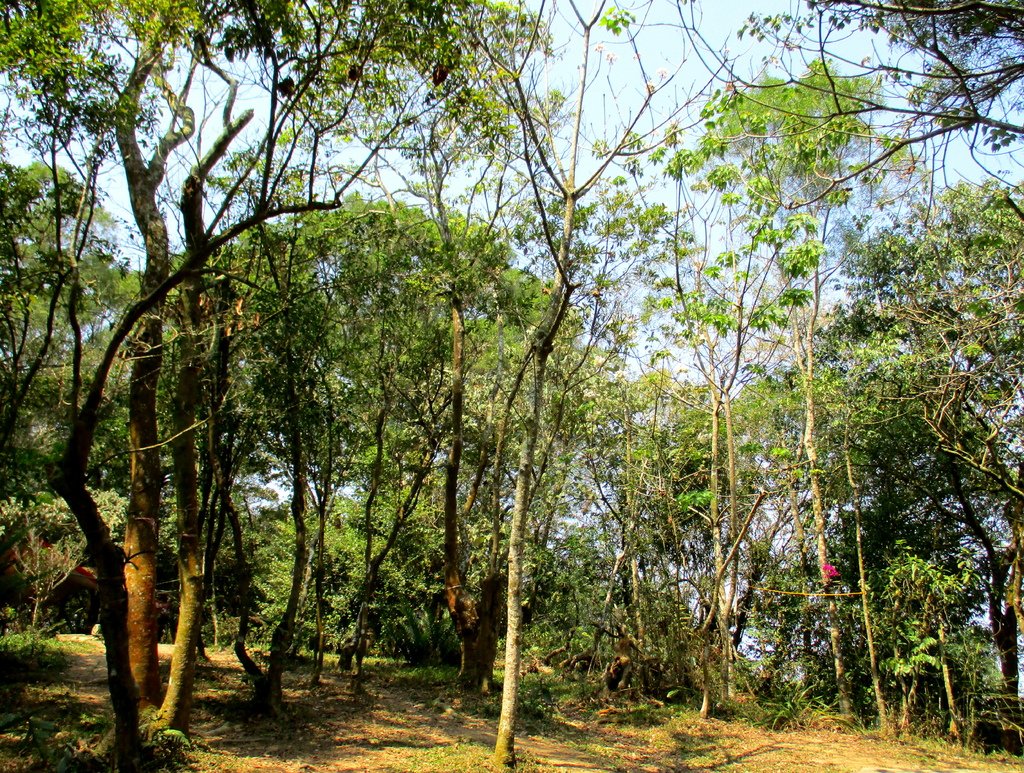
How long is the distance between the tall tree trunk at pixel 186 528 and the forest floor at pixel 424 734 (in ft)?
1.40

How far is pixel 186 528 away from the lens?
19.8ft

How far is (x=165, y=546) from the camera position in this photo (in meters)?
13.4

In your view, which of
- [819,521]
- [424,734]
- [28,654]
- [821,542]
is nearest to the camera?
[424,734]

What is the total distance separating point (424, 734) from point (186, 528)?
3508mm

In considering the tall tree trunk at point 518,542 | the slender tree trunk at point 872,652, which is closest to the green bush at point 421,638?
the tall tree trunk at point 518,542

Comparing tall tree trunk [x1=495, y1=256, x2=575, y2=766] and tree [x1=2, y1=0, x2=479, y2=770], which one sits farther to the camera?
tall tree trunk [x1=495, y1=256, x2=575, y2=766]

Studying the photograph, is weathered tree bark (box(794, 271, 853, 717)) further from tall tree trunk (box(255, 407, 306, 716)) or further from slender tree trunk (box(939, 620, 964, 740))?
tall tree trunk (box(255, 407, 306, 716))

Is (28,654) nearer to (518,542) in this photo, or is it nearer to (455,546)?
(455,546)

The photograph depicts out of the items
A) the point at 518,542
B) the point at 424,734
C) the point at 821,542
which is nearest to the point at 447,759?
the point at 424,734

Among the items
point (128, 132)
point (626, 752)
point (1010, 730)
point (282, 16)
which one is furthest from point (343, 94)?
point (1010, 730)

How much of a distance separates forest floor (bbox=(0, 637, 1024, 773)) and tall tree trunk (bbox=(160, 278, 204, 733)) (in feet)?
1.40

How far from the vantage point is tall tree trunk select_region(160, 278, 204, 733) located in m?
5.84

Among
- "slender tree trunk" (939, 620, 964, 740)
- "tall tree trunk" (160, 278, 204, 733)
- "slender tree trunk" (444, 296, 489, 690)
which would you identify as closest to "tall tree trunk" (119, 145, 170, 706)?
"tall tree trunk" (160, 278, 204, 733)

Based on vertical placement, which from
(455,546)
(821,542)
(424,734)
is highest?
(821,542)
